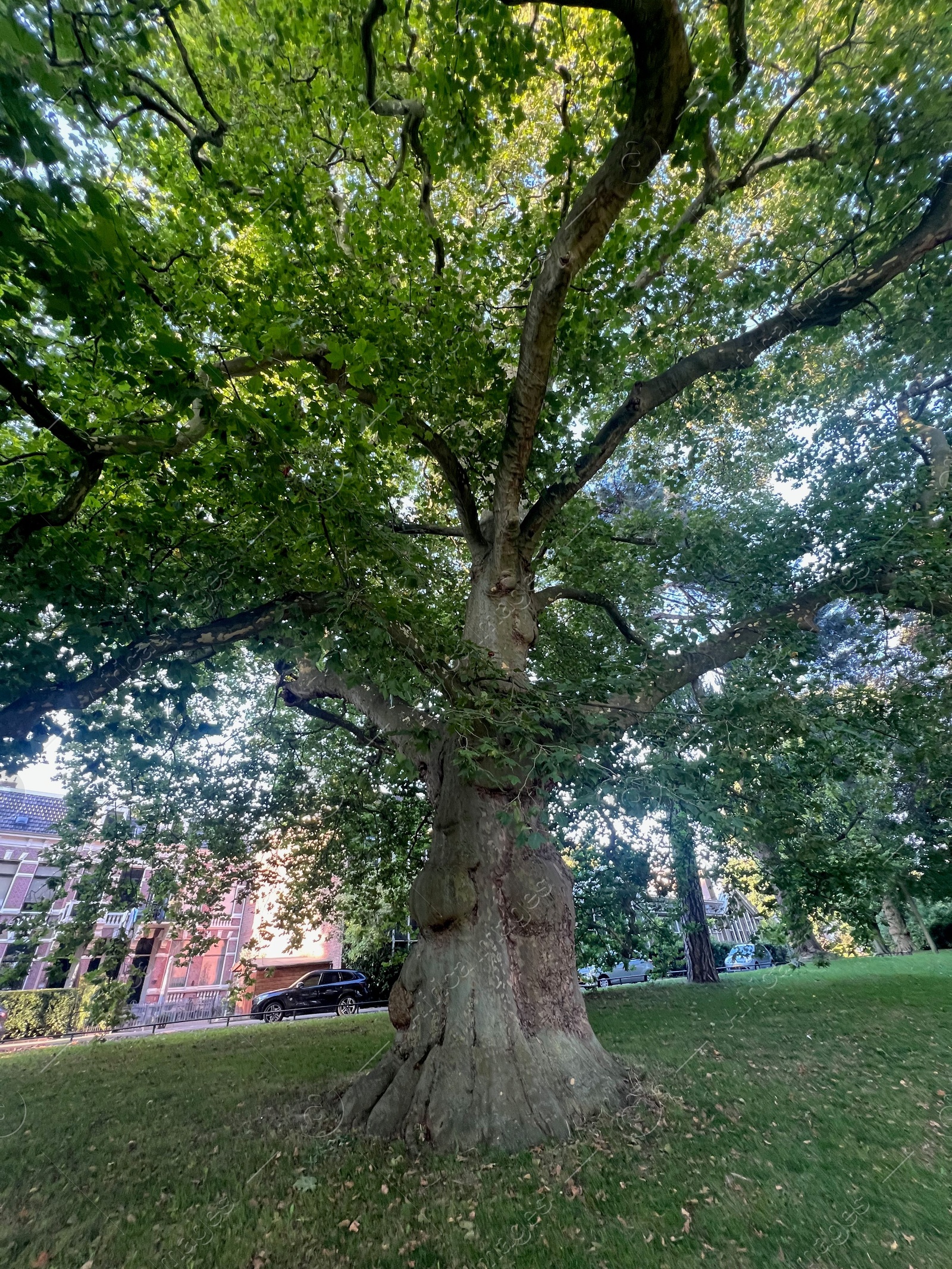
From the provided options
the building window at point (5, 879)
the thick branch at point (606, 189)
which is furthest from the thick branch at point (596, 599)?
the building window at point (5, 879)

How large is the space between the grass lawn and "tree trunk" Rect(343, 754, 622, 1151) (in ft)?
0.88

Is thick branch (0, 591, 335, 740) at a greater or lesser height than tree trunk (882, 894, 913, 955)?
greater

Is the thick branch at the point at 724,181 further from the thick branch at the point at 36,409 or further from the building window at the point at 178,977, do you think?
the building window at the point at 178,977

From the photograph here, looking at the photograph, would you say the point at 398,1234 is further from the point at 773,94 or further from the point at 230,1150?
the point at 773,94

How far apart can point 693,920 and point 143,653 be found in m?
13.9

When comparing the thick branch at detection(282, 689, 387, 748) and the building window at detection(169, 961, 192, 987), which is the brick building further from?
the thick branch at detection(282, 689, 387, 748)

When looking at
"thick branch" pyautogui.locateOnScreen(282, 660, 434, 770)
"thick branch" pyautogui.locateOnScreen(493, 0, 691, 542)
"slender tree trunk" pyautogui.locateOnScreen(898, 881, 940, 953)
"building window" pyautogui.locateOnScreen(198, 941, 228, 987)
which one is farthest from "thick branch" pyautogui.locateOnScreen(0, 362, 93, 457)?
"building window" pyautogui.locateOnScreen(198, 941, 228, 987)

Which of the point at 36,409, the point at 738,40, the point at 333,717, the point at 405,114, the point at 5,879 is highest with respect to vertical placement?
the point at 405,114

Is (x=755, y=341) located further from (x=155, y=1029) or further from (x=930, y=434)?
(x=155, y=1029)

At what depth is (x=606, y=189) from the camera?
13.0 ft

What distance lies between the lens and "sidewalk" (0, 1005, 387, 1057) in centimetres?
1389

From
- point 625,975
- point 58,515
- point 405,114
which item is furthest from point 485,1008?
point 625,975

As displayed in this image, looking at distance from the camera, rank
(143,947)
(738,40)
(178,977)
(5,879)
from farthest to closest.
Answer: (178,977)
(143,947)
(5,879)
(738,40)

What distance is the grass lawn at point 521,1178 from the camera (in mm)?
3201
